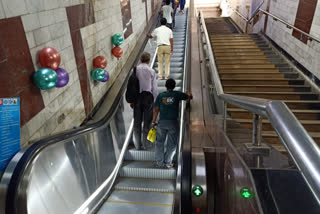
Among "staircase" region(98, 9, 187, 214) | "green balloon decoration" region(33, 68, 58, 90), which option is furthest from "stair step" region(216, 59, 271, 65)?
"green balloon decoration" region(33, 68, 58, 90)

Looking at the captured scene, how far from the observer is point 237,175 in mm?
1823

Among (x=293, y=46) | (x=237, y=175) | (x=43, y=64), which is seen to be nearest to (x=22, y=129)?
(x=43, y=64)

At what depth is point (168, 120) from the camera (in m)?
3.31

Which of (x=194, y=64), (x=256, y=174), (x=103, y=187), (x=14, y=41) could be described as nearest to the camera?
(x=256, y=174)

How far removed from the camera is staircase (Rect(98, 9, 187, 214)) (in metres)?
2.79

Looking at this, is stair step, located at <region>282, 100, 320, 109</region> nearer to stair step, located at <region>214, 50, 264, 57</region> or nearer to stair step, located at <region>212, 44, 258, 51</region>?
stair step, located at <region>214, 50, 264, 57</region>

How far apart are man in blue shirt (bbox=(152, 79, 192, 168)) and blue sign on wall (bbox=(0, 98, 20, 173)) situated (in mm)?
1792

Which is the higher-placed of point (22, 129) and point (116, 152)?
point (22, 129)

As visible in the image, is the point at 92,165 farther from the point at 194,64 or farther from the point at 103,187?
the point at 194,64

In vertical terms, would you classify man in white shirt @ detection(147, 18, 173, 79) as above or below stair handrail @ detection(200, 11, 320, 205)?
below

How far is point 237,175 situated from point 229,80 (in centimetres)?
425

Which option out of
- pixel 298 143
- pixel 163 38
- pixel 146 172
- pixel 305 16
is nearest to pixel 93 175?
pixel 146 172

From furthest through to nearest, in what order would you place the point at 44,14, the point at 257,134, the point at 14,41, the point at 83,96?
the point at 83,96 → the point at 44,14 → the point at 14,41 → the point at 257,134

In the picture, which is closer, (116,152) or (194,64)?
(116,152)
